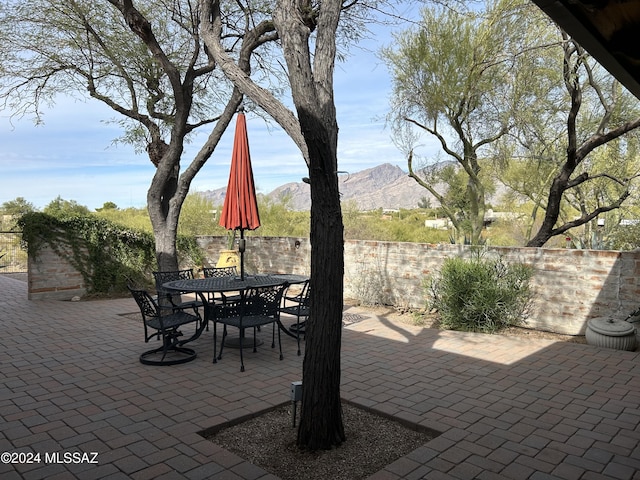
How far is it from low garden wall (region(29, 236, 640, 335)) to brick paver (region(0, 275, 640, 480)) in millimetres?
697

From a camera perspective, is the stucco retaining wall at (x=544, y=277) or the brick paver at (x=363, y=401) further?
the stucco retaining wall at (x=544, y=277)

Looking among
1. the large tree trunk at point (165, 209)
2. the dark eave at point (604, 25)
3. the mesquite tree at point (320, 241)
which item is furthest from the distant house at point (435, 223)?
the dark eave at point (604, 25)

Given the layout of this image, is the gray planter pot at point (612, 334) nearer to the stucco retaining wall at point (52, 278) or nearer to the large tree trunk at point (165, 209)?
the large tree trunk at point (165, 209)

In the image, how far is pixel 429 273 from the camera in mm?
7605

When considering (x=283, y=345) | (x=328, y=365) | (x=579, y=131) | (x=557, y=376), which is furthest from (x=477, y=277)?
(x=579, y=131)

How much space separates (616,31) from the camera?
1885 millimetres

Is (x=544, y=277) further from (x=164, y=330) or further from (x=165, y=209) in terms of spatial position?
(x=165, y=209)

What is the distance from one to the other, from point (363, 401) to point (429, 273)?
4.21 metres

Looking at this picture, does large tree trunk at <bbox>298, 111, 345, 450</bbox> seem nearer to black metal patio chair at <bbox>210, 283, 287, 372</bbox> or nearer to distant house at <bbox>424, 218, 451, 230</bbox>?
black metal patio chair at <bbox>210, 283, 287, 372</bbox>

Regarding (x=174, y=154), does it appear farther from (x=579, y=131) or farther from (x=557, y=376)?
(x=579, y=131)

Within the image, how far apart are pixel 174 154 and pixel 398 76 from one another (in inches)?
259

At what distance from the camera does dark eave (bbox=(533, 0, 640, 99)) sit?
159 cm

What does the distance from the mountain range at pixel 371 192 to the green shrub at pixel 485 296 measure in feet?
7.20

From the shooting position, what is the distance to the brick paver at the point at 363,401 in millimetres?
2725
